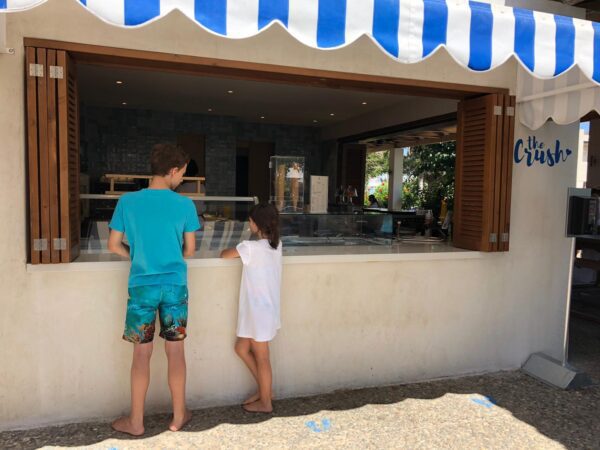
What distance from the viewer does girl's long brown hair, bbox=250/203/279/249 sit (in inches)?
115

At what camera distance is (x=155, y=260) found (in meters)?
2.62

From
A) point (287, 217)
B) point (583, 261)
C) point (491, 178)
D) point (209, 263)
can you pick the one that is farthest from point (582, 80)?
point (583, 261)

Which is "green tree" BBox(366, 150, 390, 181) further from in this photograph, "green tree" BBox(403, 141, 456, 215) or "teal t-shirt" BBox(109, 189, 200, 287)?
"teal t-shirt" BBox(109, 189, 200, 287)

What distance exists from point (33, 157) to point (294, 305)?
5.82ft

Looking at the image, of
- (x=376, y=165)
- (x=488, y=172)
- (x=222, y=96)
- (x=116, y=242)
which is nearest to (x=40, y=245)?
(x=116, y=242)

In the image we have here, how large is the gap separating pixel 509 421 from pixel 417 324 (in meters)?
0.87

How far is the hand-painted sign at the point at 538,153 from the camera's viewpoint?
3.86 m

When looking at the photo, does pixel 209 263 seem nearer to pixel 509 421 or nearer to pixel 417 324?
pixel 417 324

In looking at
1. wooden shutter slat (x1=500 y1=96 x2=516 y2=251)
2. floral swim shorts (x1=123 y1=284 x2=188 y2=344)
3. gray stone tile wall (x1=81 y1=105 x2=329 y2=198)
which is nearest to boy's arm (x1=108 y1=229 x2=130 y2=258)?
floral swim shorts (x1=123 y1=284 x2=188 y2=344)

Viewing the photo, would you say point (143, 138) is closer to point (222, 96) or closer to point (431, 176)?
point (222, 96)

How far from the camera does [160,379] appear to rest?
120 inches

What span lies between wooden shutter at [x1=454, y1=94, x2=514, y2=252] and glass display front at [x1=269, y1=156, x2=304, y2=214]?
4.76 ft

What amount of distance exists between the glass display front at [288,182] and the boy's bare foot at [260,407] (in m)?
1.85

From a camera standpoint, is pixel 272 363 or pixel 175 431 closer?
pixel 175 431
